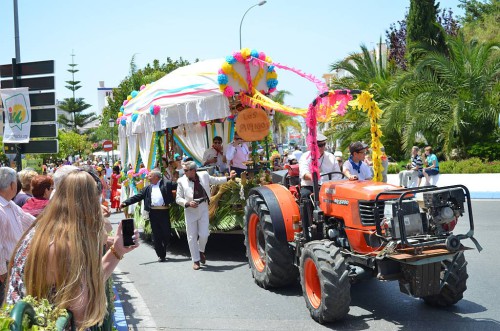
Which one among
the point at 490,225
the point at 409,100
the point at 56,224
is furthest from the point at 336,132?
the point at 56,224

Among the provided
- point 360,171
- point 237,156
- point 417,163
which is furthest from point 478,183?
point 360,171

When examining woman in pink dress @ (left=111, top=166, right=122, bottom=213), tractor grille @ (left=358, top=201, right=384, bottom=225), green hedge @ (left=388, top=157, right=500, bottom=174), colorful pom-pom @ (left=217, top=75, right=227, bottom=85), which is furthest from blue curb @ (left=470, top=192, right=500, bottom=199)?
tractor grille @ (left=358, top=201, right=384, bottom=225)

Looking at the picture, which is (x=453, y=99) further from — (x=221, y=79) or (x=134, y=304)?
(x=134, y=304)

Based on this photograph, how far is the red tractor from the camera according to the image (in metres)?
6.03

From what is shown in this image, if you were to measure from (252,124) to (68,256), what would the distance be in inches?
361

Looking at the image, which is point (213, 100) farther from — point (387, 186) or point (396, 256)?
point (396, 256)

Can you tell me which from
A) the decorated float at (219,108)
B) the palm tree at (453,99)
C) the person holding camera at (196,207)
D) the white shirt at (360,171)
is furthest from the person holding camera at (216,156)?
the palm tree at (453,99)

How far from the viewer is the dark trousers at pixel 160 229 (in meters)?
10.7

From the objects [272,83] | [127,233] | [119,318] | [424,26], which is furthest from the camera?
[424,26]

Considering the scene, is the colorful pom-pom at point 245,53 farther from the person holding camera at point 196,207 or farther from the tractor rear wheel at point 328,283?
the tractor rear wheel at point 328,283

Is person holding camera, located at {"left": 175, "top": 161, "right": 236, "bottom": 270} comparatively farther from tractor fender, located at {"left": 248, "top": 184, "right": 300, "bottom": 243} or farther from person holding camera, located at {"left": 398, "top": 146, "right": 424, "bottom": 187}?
person holding camera, located at {"left": 398, "top": 146, "right": 424, "bottom": 187}

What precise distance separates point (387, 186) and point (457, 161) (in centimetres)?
1958

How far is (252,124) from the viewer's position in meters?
12.0

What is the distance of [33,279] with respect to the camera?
3037 mm
